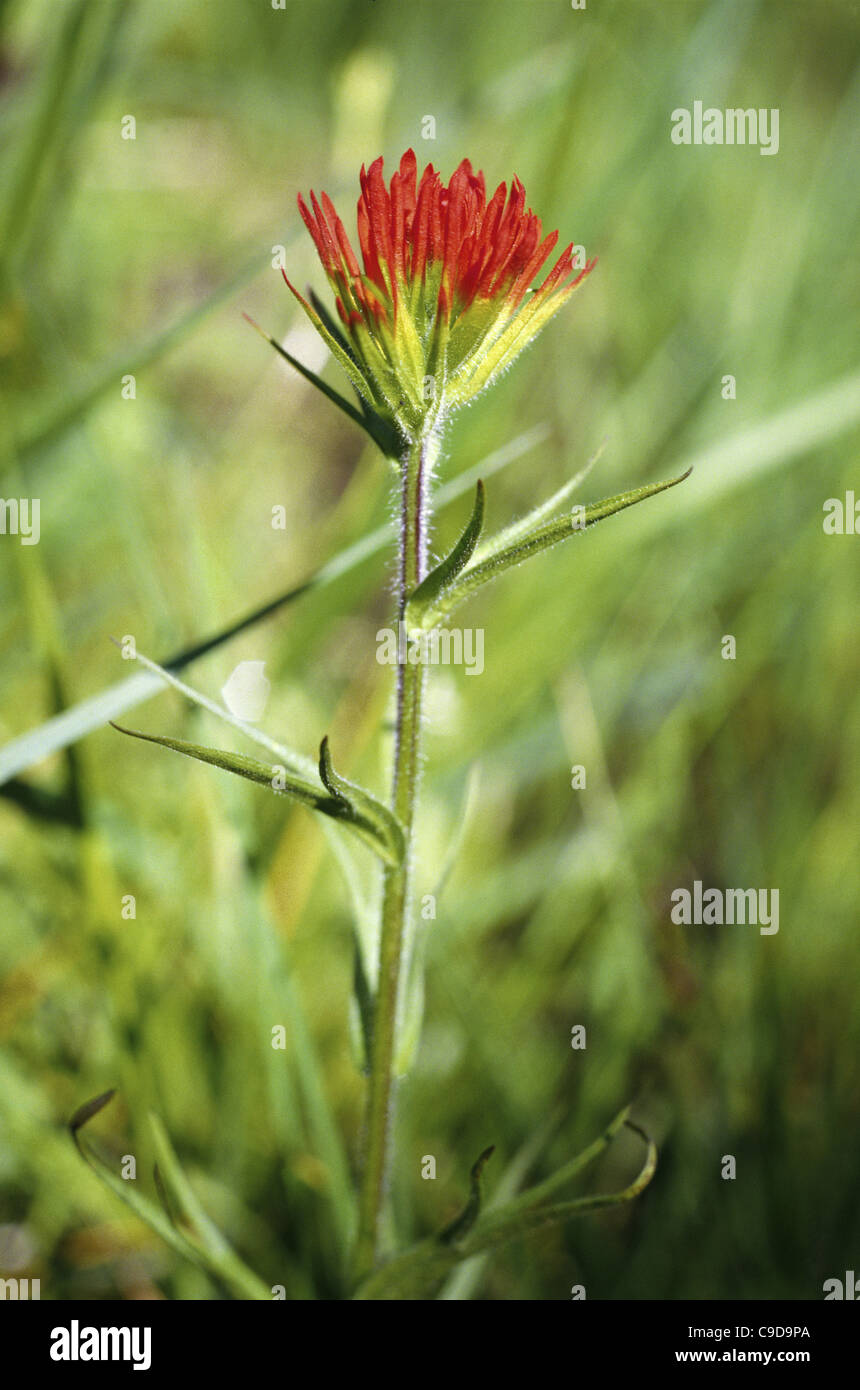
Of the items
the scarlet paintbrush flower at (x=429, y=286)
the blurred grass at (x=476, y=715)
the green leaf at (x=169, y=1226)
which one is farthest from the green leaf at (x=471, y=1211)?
the scarlet paintbrush flower at (x=429, y=286)

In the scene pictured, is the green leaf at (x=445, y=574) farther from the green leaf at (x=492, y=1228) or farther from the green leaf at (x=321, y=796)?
the green leaf at (x=492, y=1228)

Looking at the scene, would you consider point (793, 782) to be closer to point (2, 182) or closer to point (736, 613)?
point (736, 613)

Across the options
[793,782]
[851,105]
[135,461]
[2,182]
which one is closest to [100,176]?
[2,182]

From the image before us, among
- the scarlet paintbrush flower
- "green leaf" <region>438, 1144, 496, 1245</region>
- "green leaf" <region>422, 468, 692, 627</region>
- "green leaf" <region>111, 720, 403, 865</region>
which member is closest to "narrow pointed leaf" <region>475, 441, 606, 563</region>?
"green leaf" <region>422, 468, 692, 627</region>

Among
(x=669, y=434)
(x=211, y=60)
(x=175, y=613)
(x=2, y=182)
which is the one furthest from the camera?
(x=211, y=60)

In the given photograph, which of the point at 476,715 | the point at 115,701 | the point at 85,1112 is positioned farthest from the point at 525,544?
the point at 476,715

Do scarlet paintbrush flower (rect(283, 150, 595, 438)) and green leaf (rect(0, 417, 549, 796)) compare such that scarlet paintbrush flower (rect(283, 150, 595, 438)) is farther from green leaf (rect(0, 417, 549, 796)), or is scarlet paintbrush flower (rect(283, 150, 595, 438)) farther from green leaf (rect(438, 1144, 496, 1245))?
green leaf (rect(438, 1144, 496, 1245))

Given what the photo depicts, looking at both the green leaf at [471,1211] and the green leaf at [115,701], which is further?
the green leaf at [115,701]
